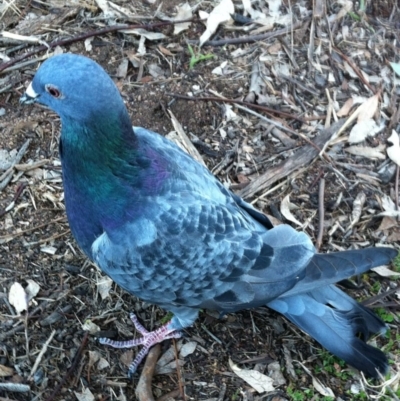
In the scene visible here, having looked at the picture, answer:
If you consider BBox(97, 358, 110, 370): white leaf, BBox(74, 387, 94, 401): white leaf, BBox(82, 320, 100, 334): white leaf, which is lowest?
BBox(74, 387, 94, 401): white leaf

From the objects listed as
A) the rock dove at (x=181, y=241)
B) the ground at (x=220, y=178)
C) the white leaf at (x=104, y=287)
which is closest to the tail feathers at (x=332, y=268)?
the rock dove at (x=181, y=241)

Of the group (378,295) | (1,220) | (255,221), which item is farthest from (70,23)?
(378,295)

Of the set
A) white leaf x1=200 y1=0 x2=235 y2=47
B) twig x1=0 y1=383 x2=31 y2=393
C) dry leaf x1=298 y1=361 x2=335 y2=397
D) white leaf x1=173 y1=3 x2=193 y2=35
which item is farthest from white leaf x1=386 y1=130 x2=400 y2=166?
twig x1=0 y1=383 x2=31 y2=393

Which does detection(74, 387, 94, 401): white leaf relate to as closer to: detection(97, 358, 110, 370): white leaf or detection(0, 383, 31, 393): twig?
detection(97, 358, 110, 370): white leaf

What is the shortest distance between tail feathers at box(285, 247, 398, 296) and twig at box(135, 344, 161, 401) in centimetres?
103

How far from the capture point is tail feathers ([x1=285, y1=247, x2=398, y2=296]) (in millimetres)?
3607

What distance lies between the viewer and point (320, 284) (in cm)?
362

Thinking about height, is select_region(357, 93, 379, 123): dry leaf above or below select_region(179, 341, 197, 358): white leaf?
above

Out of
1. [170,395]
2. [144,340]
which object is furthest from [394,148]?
[170,395]

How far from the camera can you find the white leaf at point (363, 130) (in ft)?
16.0

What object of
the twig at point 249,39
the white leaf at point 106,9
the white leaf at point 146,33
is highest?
the white leaf at point 106,9

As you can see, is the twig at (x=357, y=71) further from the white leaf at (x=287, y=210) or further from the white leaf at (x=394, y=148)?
the white leaf at (x=287, y=210)

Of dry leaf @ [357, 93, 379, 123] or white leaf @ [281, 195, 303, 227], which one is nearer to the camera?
white leaf @ [281, 195, 303, 227]

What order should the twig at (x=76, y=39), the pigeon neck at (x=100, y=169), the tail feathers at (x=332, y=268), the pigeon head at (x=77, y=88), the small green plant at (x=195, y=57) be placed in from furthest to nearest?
1. the small green plant at (x=195, y=57)
2. the twig at (x=76, y=39)
3. the tail feathers at (x=332, y=268)
4. the pigeon neck at (x=100, y=169)
5. the pigeon head at (x=77, y=88)
